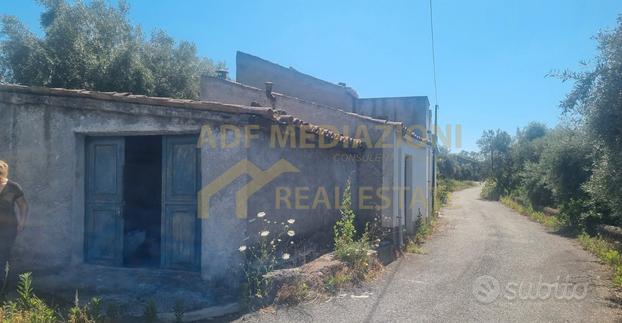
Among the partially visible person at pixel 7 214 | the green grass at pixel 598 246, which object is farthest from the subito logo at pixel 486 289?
the partially visible person at pixel 7 214

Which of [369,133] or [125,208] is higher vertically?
[369,133]

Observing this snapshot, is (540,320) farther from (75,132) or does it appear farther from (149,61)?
(149,61)

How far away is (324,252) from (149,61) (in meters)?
14.5

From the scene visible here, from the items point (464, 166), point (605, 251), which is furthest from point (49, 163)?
point (464, 166)

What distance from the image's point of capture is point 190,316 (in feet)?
17.5

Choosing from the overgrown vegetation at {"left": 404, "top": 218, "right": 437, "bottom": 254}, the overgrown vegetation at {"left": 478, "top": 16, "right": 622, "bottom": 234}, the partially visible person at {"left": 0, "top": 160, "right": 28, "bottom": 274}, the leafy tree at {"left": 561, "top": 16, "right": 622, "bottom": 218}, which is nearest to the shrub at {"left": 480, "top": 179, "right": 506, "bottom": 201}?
the overgrown vegetation at {"left": 478, "top": 16, "right": 622, "bottom": 234}

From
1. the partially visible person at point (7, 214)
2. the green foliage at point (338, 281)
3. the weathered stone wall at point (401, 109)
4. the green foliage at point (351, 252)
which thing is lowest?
the green foliage at point (338, 281)

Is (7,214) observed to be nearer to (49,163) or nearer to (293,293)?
(49,163)

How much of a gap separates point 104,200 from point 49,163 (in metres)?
1.02

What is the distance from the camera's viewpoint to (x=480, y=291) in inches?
264

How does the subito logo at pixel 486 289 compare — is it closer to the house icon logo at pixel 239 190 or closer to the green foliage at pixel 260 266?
the green foliage at pixel 260 266

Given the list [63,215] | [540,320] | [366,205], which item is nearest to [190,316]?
[63,215]

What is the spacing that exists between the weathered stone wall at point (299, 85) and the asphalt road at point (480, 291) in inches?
266

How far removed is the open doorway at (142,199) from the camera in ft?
26.0
